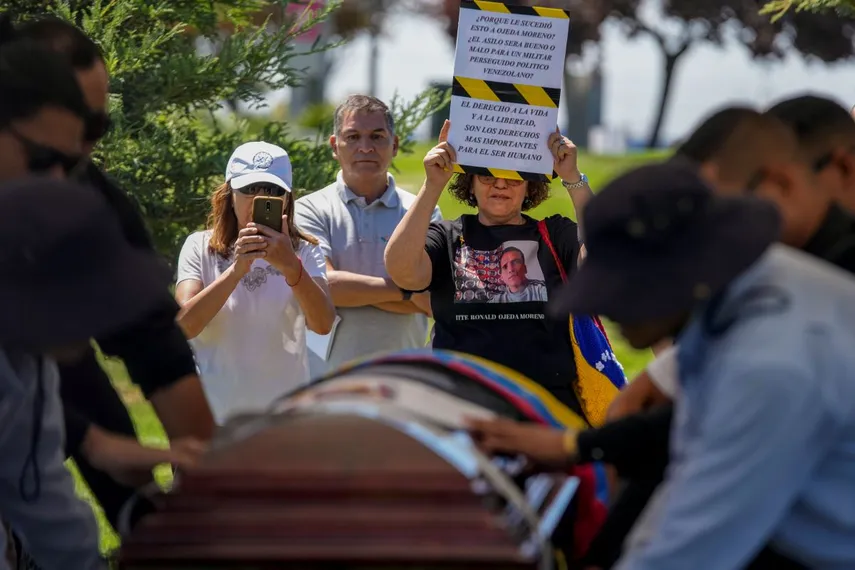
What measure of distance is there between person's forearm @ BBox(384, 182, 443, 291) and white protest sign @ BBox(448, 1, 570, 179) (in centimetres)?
19

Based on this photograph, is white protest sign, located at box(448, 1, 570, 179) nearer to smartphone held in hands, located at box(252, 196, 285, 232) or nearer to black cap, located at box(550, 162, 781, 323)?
smartphone held in hands, located at box(252, 196, 285, 232)

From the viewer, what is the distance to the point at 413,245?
15.5ft

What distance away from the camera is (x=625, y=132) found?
1312 inches

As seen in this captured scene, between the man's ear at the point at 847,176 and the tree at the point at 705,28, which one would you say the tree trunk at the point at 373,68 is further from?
the man's ear at the point at 847,176

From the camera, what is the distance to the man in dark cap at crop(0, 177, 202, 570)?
2.41 m

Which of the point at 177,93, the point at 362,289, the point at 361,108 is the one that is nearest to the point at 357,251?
the point at 362,289

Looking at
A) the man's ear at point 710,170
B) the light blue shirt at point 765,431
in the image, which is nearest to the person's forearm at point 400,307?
the man's ear at point 710,170

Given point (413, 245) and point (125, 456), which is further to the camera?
point (413, 245)

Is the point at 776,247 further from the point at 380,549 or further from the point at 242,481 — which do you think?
the point at 242,481

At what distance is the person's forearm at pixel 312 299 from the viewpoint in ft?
15.9

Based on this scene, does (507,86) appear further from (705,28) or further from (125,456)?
(705,28)

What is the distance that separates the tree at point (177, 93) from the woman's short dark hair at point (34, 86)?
8.89 feet

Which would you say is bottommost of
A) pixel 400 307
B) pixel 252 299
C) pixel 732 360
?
pixel 400 307

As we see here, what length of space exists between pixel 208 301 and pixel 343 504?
96.8 inches
